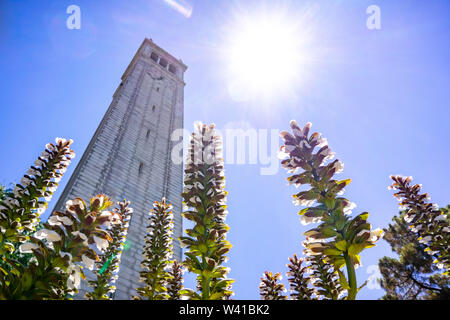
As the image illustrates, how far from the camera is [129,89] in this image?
29844 mm

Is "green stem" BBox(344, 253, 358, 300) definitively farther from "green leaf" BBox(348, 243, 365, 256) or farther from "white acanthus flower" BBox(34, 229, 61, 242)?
"white acanthus flower" BBox(34, 229, 61, 242)

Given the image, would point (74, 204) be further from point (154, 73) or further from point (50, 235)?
point (154, 73)

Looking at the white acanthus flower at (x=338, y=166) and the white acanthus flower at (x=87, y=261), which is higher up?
the white acanthus flower at (x=338, y=166)

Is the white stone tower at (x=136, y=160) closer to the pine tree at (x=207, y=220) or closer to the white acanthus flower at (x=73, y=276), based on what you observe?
the pine tree at (x=207, y=220)

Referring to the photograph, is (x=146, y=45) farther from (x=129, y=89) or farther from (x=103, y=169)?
(x=103, y=169)

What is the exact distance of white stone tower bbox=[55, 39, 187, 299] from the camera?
602 inches

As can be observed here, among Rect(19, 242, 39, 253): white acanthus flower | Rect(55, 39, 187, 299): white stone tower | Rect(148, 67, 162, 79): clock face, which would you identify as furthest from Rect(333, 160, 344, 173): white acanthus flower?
Rect(148, 67, 162, 79): clock face

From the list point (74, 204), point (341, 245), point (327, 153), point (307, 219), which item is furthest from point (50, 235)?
point (327, 153)

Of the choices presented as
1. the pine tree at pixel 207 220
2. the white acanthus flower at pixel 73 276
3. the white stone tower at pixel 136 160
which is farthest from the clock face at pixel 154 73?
the white acanthus flower at pixel 73 276

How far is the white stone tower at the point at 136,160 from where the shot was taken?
50.1 feet

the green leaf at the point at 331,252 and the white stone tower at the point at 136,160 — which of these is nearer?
the green leaf at the point at 331,252
